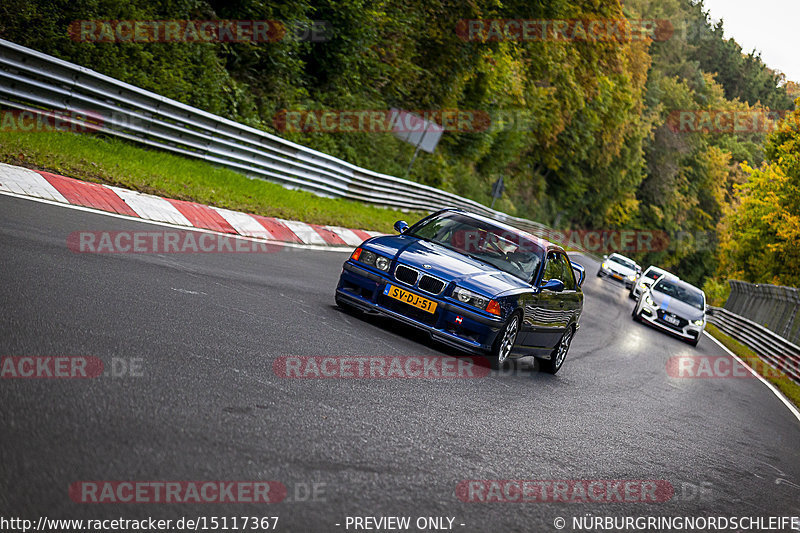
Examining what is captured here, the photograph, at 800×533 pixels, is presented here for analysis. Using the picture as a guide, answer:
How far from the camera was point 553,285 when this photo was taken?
10.1 m

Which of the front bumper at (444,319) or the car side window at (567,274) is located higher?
the car side window at (567,274)

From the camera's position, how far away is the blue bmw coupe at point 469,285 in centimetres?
870

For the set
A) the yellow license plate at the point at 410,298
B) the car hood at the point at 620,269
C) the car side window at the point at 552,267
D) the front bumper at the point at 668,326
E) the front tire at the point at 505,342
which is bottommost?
the car hood at the point at 620,269

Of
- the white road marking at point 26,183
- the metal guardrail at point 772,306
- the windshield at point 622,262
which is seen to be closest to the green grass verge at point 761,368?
the metal guardrail at point 772,306

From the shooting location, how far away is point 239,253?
1142 cm

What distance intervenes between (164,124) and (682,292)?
14.9m

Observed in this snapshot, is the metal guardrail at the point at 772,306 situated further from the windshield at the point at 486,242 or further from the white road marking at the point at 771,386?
the windshield at the point at 486,242

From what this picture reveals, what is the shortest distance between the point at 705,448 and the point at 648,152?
233 feet

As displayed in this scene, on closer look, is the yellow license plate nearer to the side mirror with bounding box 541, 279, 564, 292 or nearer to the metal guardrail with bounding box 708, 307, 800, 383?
the side mirror with bounding box 541, 279, 564, 292

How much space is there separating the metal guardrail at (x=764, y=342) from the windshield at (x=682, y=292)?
1.55ft

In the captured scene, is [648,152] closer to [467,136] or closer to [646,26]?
[646,26]

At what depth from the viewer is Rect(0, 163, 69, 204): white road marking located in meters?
10.2

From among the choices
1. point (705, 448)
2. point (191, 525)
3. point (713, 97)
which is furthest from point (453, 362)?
point (713, 97)

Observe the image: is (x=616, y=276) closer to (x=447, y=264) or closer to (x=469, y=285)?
(x=447, y=264)
